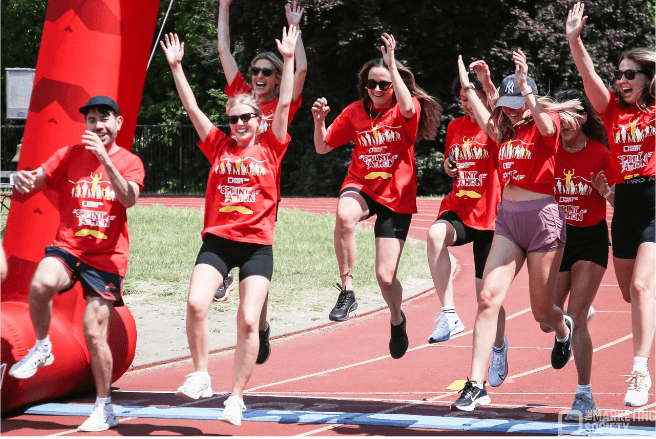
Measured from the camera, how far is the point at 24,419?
636 centimetres

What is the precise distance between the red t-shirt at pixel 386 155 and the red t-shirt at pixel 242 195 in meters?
1.07

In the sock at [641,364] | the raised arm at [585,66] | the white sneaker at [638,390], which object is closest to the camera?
the white sneaker at [638,390]

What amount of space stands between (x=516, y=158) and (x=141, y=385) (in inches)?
155

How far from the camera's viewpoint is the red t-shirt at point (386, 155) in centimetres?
686

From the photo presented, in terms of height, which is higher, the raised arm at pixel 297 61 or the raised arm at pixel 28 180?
the raised arm at pixel 297 61

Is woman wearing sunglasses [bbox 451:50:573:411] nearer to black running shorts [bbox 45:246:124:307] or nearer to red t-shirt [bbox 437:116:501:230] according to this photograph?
red t-shirt [bbox 437:116:501:230]

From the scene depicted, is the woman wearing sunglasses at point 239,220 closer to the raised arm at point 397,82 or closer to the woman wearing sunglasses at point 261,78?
the woman wearing sunglasses at point 261,78

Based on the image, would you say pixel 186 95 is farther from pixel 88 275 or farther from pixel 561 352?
pixel 561 352

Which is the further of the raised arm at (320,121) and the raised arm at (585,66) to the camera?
the raised arm at (320,121)

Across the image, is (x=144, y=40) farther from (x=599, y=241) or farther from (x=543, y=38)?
(x=543, y=38)

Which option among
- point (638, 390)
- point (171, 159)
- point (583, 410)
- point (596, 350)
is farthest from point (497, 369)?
point (171, 159)

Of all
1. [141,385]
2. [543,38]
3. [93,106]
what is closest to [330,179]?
[543,38]

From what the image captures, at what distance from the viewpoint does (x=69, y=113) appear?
6.95 m

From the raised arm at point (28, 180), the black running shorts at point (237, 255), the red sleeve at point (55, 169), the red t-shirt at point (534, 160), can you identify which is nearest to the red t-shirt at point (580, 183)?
the red t-shirt at point (534, 160)
